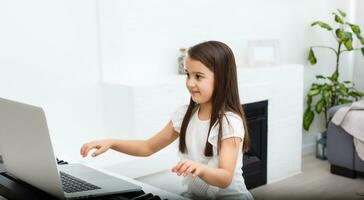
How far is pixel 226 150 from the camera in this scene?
1.46 meters

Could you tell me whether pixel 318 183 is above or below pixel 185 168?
below

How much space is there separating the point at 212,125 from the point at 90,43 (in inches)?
52.1

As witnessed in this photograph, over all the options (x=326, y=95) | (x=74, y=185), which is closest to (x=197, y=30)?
(x=326, y=95)

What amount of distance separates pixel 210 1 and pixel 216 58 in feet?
6.10

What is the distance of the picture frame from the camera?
3477 millimetres

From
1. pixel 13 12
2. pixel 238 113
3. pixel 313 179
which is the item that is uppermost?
pixel 13 12

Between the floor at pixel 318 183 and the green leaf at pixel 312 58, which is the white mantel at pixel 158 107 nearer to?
the floor at pixel 318 183

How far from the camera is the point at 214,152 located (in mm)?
1555

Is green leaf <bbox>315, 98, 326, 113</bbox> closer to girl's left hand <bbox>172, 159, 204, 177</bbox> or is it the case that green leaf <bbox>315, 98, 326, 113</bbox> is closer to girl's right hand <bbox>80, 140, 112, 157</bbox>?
girl's right hand <bbox>80, 140, 112, 157</bbox>

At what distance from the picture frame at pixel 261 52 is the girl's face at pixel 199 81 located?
6.55 ft

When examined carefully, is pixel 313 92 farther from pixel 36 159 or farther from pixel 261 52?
pixel 36 159

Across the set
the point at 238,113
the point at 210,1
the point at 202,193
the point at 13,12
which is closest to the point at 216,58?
the point at 238,113

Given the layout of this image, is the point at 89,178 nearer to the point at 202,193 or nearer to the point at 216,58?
the point at 202,193

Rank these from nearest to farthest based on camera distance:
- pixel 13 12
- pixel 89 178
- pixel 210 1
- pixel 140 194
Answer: pixel 140 194, pixel 89 178, pixel 13 12, pixel 210 1
